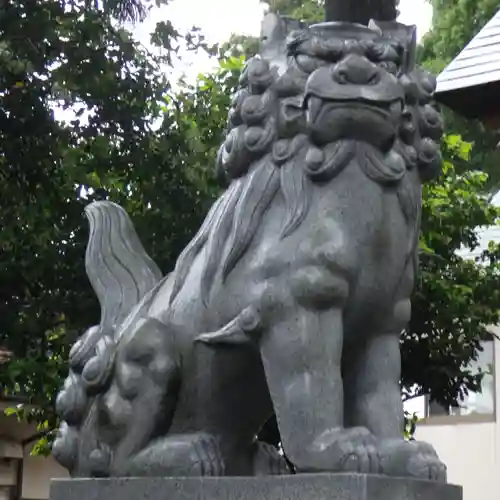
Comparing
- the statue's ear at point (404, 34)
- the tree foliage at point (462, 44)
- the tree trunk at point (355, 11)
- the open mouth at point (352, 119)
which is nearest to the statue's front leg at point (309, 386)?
the open mouth at point (352, 119)

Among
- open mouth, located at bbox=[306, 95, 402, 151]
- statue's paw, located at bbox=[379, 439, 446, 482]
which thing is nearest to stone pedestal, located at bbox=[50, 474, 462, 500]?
statue's paw, located at bbox=[379, 439, 446, 482]

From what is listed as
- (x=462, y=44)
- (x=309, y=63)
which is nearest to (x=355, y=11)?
(x=309, y=63)

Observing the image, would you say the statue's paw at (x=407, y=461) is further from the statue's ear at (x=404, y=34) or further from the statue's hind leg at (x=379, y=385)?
the statue's ear at (x=404, y=34)

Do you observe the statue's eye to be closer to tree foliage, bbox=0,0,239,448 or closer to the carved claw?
the carved claw

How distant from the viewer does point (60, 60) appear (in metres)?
7.36

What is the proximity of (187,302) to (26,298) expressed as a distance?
178 inches

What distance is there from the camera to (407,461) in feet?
8.65

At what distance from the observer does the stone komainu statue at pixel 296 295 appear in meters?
2.71

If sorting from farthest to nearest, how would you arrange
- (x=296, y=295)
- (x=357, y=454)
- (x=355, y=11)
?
(x=355, y=11) < (x=296, y=295) < (x=357, y=454)

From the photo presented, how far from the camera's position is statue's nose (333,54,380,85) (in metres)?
2.82

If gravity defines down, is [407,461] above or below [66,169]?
below

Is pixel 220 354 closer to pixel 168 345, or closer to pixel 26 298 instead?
pixel 168 345

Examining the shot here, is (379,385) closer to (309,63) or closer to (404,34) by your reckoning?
(309,63)

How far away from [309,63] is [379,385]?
87 cm
